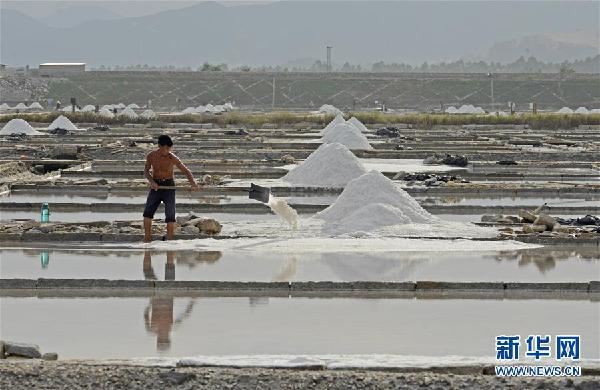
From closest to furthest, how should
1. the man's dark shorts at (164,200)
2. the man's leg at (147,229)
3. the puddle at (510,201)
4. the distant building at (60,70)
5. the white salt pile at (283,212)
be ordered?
the man's leg at (147,229), the man's dark shorts at (164,200), the white salt pile at (283,212), the puddle at (510,201), the distant building at (60,70)

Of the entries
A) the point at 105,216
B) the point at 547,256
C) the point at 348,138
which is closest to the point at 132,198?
the point at 105,216

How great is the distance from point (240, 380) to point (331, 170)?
13.1 m

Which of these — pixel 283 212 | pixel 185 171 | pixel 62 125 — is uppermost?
pixel 185 171

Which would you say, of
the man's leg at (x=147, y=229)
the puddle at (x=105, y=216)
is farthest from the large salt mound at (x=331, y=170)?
the man's leg at (x=147, y=229)

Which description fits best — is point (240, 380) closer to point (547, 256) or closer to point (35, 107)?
point (547, 256)

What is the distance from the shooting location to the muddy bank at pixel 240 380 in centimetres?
707

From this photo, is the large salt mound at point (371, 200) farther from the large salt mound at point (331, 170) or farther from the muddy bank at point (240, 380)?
the muddy bank at point (240, 380)

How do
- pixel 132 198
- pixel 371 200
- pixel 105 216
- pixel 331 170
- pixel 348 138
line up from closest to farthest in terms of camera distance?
pixel 371 200 → pixel 105 216 → pixel 132 198 → pixel 331 170 → pixel 348 138

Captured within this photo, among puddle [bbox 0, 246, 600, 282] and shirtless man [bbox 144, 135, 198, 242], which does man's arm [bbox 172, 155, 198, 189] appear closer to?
shirtless man [bbox 144, 135, 198, 242]

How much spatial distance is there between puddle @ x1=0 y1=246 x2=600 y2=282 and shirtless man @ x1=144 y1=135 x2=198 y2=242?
0.63m

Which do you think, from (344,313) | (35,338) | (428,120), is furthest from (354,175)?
(428,120)

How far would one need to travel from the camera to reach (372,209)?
14.1m

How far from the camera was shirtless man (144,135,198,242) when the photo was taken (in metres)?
13.1

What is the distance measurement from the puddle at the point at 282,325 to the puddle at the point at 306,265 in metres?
0.98
